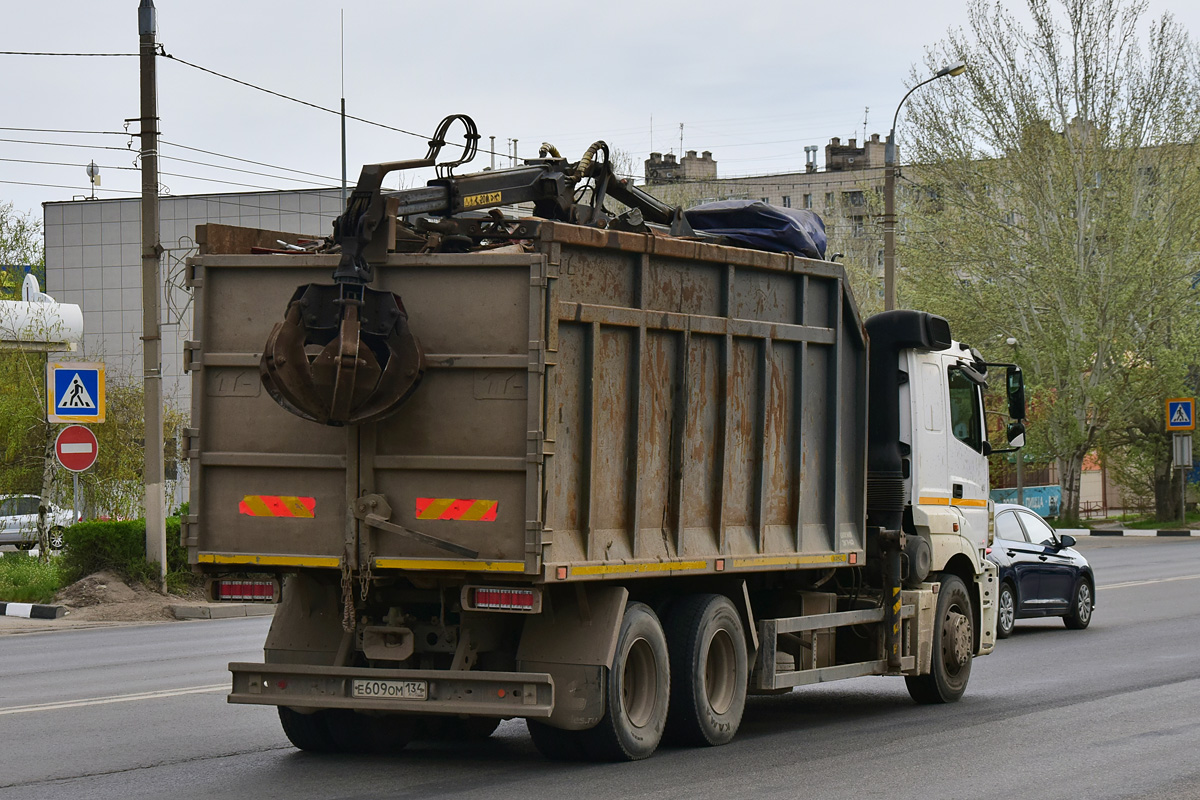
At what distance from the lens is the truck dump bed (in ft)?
25.7

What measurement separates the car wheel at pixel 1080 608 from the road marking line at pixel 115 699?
33.2 feet

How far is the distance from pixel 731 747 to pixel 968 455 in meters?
Result: 4.00

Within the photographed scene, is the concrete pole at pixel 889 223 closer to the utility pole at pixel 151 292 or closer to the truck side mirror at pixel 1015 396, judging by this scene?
the utility pole at pixel 151 292

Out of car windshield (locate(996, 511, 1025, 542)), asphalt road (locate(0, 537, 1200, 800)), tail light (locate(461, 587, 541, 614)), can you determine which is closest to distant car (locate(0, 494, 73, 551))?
asphalt road (locate(0, 537, 1200, 800))

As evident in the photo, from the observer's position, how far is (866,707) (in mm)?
11484

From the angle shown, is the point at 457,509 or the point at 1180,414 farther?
A: the point at 1180,414

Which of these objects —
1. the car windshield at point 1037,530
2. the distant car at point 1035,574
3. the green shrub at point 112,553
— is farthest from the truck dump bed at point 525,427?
the green shrub at point 112,553

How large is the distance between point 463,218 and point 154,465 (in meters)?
12.5

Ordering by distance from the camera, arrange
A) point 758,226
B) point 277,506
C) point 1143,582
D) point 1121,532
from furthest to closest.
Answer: point 1121,532 → point 1143,582 → point 758,226 → point 277,506

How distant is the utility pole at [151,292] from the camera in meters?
20.2

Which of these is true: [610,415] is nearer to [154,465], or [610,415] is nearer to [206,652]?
[206,652]

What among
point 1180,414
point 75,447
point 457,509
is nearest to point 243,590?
point 457,509

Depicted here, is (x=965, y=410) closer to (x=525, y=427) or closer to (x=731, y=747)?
(x=731, y=747)

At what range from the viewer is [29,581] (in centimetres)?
2248
